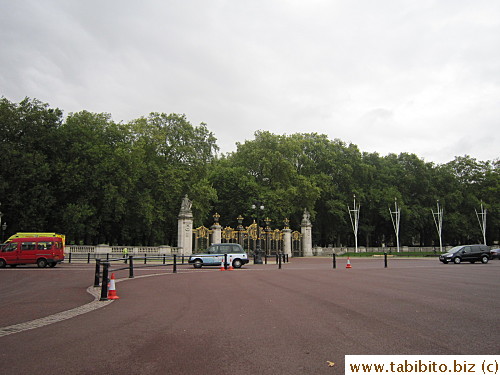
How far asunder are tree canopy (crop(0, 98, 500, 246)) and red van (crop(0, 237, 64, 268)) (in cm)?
842

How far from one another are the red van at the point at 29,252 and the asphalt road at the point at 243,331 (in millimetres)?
16310

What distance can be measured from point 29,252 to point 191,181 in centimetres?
2183

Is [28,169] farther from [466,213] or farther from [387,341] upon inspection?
[466,213]

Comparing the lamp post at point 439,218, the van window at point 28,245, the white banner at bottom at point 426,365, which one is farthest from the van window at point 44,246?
the lamp post at point 439,218

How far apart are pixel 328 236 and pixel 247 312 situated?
58.0 meters

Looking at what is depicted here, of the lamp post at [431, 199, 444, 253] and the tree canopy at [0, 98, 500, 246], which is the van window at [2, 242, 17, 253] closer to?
the tree canopy at [0, 98, 500, 246]

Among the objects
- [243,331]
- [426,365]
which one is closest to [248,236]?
[243,331]

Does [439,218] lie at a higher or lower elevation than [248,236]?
higher

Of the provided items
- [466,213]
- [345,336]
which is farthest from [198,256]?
[466,213]

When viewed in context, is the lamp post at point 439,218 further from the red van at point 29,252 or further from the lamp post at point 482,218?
the red van at point 29,252

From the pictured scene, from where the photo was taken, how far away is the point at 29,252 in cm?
2625

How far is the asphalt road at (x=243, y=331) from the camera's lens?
505 cm

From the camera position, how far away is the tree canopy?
118 ft

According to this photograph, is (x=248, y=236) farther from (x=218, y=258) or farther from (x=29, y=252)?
(x=29, y=252)
